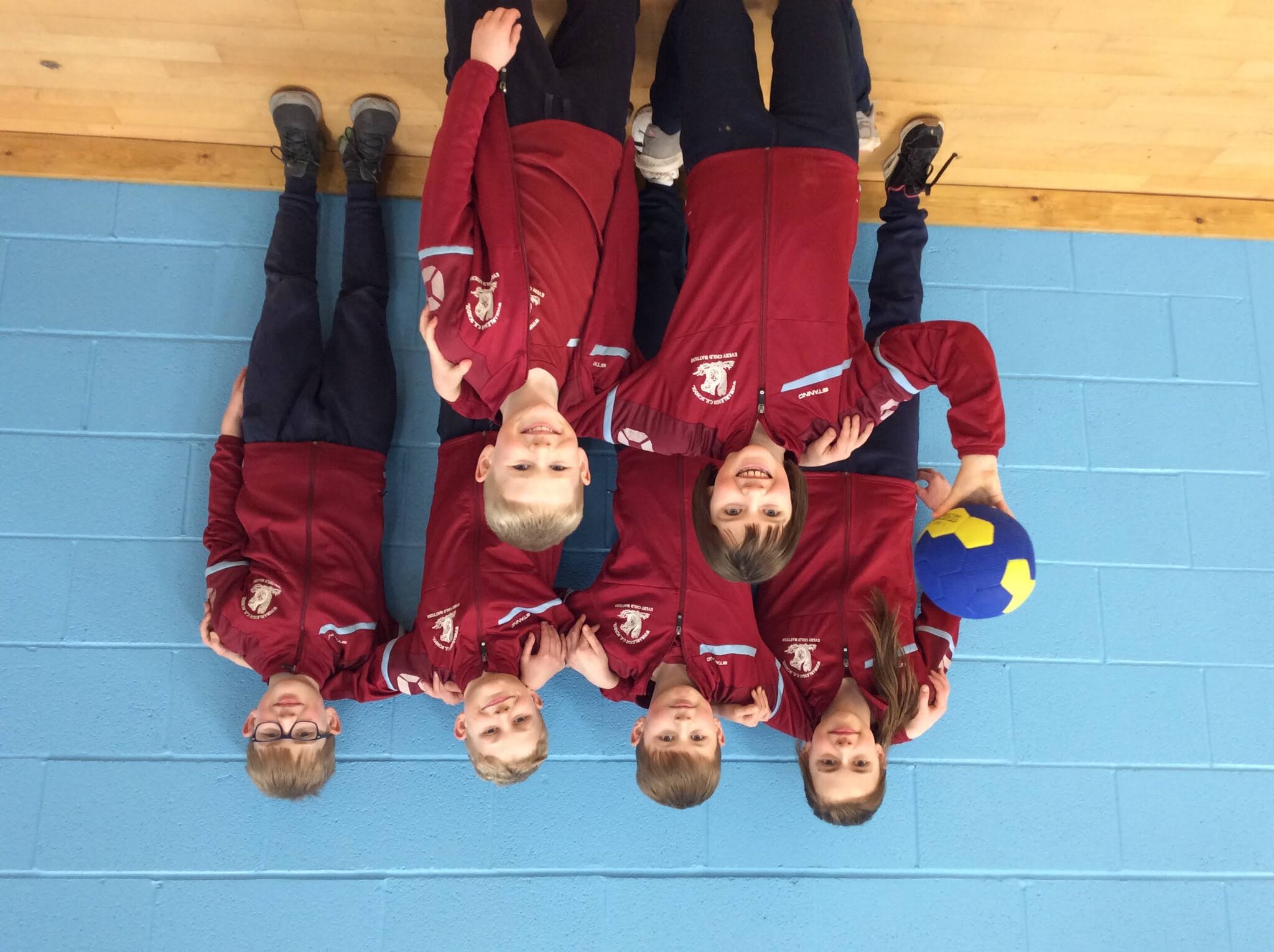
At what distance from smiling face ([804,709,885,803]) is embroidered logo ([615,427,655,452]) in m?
0.83

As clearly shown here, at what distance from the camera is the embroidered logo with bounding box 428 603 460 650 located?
2197mm

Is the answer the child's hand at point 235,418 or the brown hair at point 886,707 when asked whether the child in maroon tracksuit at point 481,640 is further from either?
the brown hair at point 886,707

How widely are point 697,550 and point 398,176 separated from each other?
150 centimetres

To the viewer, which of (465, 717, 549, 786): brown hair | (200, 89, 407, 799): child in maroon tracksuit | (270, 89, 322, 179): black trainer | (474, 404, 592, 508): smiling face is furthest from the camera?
(270, 89, 322, 179): black trainer

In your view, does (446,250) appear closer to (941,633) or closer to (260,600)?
(260,600)

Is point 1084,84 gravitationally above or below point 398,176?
above

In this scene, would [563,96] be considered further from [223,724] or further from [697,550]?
[223,724]

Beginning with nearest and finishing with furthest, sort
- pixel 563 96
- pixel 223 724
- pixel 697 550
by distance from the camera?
1. pixel 563 96
2. pixel 697 550
3. pixel 223 724

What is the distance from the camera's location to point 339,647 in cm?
230

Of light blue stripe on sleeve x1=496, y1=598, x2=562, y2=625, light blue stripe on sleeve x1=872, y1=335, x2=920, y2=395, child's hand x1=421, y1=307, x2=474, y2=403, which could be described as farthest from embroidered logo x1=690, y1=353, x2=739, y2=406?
light blue stripe on sleeve x1=496, y1=598, x2=562, y2=625

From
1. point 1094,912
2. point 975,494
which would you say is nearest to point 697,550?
point 975,494

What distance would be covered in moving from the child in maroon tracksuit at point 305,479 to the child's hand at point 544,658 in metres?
0.45

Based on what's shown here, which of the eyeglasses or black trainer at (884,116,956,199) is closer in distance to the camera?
the eyeglasses

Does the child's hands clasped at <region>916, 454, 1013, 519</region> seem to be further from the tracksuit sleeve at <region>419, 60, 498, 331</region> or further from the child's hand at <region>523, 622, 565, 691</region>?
the tracksuit sleeve at <region>419, 60, 498, 331</region>
